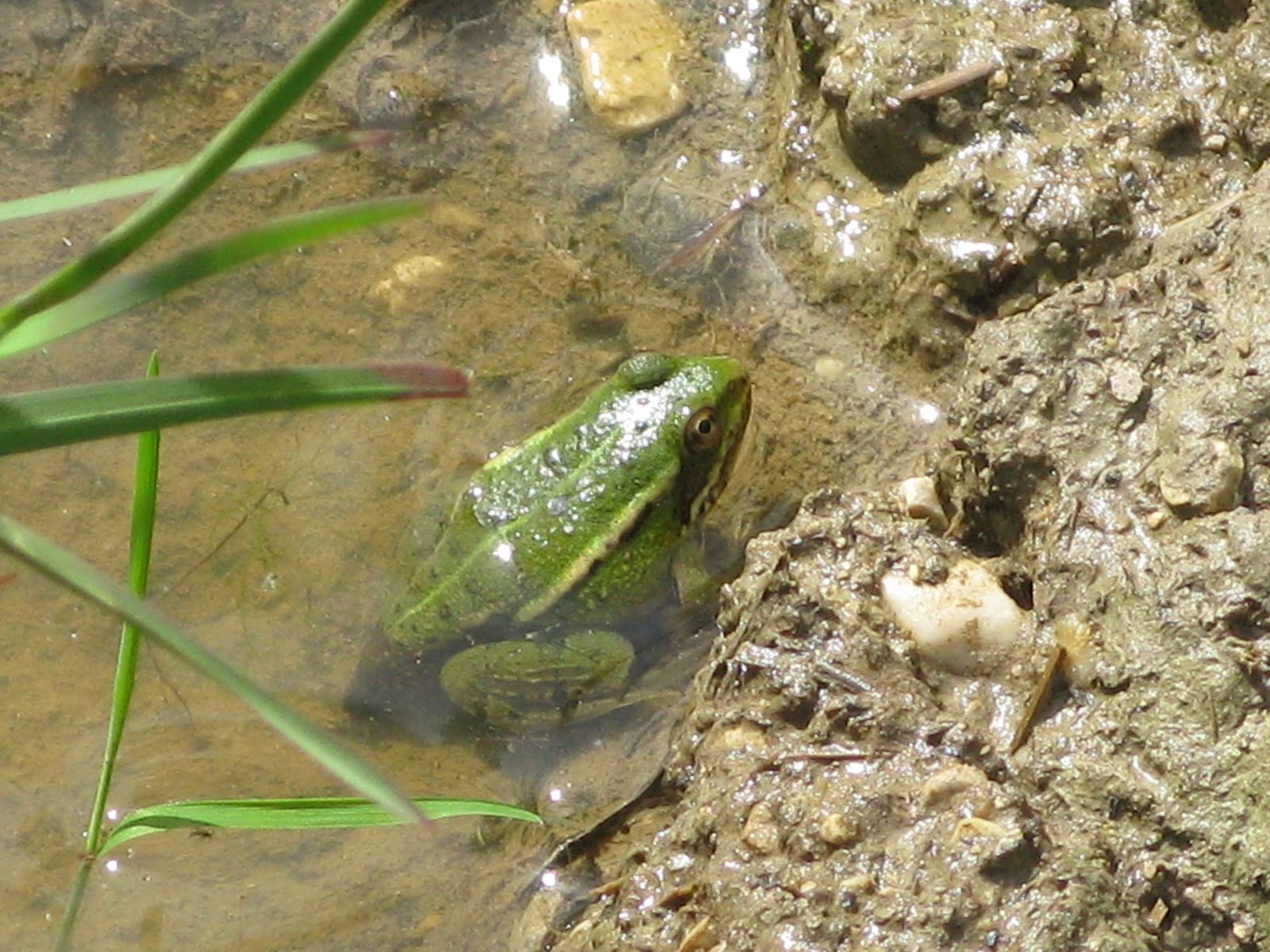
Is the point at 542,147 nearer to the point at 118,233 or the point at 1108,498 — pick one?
the point at 1108,498

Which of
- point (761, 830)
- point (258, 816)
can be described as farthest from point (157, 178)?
point (761, 830)

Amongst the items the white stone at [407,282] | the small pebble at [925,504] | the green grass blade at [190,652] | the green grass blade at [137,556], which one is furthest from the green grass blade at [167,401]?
the white stone at [407,282]

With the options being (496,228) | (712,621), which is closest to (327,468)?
(496,228)

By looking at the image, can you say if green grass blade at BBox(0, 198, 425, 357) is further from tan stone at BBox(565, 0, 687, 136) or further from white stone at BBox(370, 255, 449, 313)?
tan stone at BBox(565, 0, 687, 136)

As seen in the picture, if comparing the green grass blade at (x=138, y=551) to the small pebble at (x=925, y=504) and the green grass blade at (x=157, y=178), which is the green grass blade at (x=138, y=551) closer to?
the green grass blade at (x=157, y=178)

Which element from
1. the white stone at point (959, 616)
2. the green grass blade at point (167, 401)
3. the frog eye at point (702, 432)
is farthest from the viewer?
the frog eye at point (702, 432)

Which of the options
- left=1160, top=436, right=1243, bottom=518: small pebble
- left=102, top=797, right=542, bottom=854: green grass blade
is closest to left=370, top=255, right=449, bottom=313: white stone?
left=102, top=797, right=542, bottom=854: green grass blade
